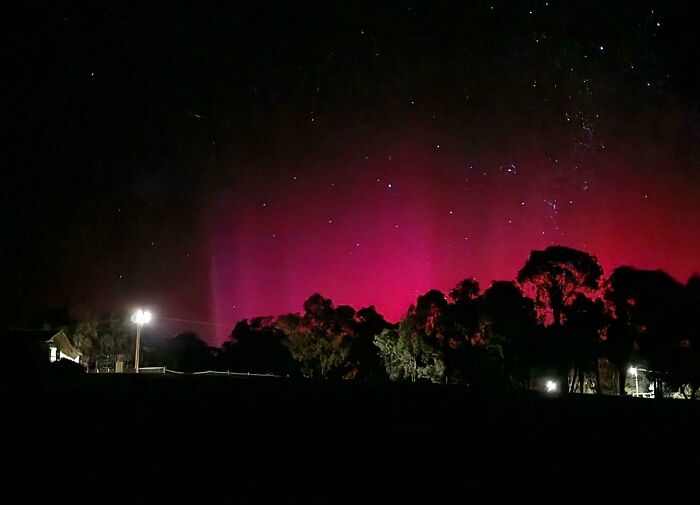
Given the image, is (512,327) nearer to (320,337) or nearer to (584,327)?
(584,327)

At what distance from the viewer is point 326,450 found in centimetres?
827

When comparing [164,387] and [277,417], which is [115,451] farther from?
[164,387]

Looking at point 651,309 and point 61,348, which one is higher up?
point 651,309

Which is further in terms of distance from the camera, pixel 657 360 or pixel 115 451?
pixel 657 360

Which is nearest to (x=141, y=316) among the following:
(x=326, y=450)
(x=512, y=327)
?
(x=512, y=327)

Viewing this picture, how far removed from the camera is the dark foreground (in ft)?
21.9

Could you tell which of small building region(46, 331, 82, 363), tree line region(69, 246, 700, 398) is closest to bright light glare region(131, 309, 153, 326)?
tree line region(69, 246, 700, 398)

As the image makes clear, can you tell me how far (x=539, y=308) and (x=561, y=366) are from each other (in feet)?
12.7

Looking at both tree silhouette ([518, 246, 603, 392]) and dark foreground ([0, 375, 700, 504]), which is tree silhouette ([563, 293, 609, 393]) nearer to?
tree silhouette ([518, 246, 603, 392])

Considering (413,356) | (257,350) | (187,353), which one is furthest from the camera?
(187,353)

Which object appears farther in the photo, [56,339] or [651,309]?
[56,339]

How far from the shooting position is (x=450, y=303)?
140 ft

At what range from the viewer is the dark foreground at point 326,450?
263 inches

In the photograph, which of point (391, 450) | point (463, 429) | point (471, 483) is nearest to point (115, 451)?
point (391, 450)
